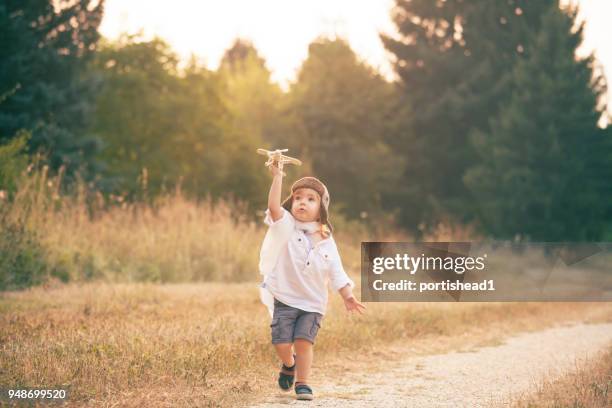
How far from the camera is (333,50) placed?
33688mm

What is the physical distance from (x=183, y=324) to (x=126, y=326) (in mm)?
619

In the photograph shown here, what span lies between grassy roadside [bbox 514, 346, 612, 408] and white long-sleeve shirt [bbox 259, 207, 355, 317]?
1.65m

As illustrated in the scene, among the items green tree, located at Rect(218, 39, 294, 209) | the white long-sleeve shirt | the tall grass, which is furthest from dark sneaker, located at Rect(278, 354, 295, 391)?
green tree, located at Rect(218, 39, 294, 209)

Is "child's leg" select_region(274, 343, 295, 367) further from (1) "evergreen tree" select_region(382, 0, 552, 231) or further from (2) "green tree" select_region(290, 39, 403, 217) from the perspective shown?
(1) "evergreen tree" select_region(382, 0, 552, 231)

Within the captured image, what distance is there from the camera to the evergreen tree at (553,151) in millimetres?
28328

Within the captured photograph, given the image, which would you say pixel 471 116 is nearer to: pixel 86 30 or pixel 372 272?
pixel 86 30

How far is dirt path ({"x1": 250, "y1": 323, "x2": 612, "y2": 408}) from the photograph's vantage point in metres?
5.95

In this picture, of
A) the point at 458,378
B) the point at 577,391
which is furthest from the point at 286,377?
the point at 577,391

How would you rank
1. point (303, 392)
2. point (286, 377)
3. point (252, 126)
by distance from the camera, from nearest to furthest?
point (303, 392), point (286, 377), point (252, 126)

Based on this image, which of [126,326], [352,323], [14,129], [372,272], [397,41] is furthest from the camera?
[397,41]

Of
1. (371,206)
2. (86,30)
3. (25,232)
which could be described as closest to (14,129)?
(86,30)

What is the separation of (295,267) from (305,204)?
0.49 meters

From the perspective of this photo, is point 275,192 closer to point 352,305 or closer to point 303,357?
point 352,305

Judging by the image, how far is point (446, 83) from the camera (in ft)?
116
